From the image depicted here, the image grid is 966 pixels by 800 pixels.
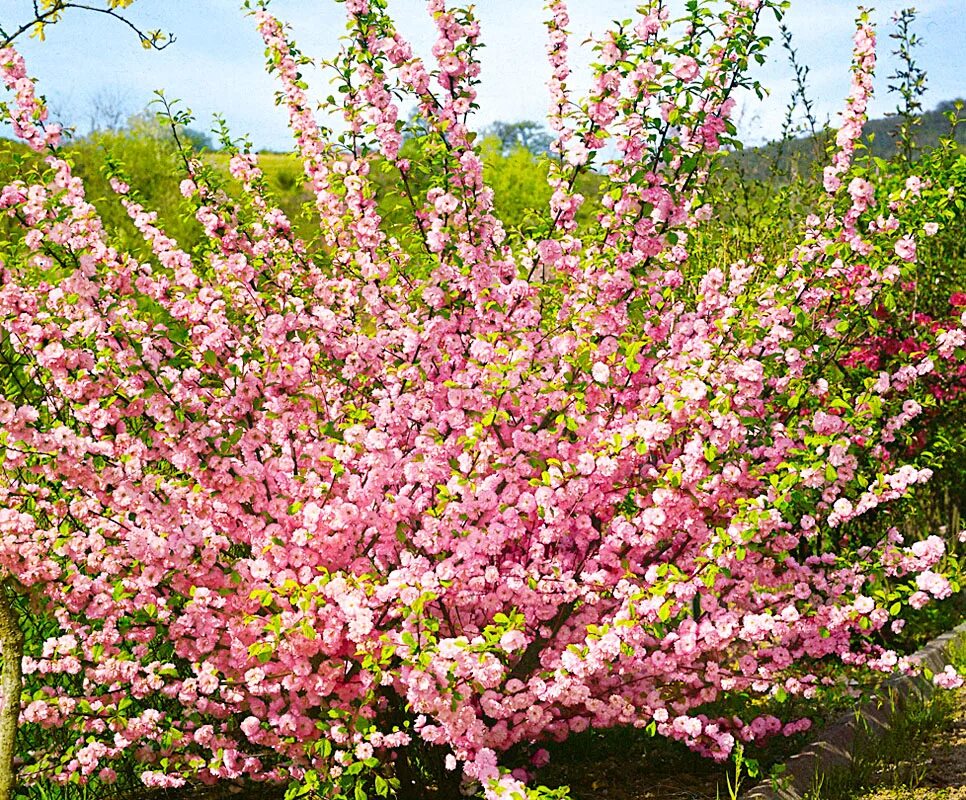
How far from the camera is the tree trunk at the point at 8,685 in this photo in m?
3.20

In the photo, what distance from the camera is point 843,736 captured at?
15.8 ft

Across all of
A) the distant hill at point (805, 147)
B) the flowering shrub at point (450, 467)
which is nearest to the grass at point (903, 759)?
the flowering shrub at point (450, 467)

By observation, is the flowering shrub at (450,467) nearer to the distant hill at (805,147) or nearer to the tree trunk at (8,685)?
the tree trunk at (8,685)

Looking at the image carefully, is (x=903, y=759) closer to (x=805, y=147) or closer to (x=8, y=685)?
(x=8, y=685)

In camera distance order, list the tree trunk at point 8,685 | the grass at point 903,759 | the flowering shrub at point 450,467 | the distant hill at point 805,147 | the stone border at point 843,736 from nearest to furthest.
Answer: the tree trunk at point 8,685
the flowering shrub at point 450,467
the stone border at point 843,736
the grass at point 903,759
the distant hill at point 805,147

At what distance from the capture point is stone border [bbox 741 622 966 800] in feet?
14.0

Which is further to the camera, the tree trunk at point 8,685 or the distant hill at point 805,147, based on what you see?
the distant hill at point 805,147

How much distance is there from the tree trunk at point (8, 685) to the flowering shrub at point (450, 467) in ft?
2.02

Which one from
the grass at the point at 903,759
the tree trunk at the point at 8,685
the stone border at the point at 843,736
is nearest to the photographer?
the tree trunk at the point at 8,685

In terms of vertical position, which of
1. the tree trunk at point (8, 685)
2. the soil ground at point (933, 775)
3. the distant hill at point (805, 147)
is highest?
the distant hill at point (805, 147)

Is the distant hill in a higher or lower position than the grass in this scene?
higher

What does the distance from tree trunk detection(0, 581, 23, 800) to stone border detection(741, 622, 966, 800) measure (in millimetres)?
2697

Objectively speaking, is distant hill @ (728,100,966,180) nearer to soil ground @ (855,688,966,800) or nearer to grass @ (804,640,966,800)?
grass @ (804,640,966,800)

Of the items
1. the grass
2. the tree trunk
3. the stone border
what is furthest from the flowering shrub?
the tree trunk
